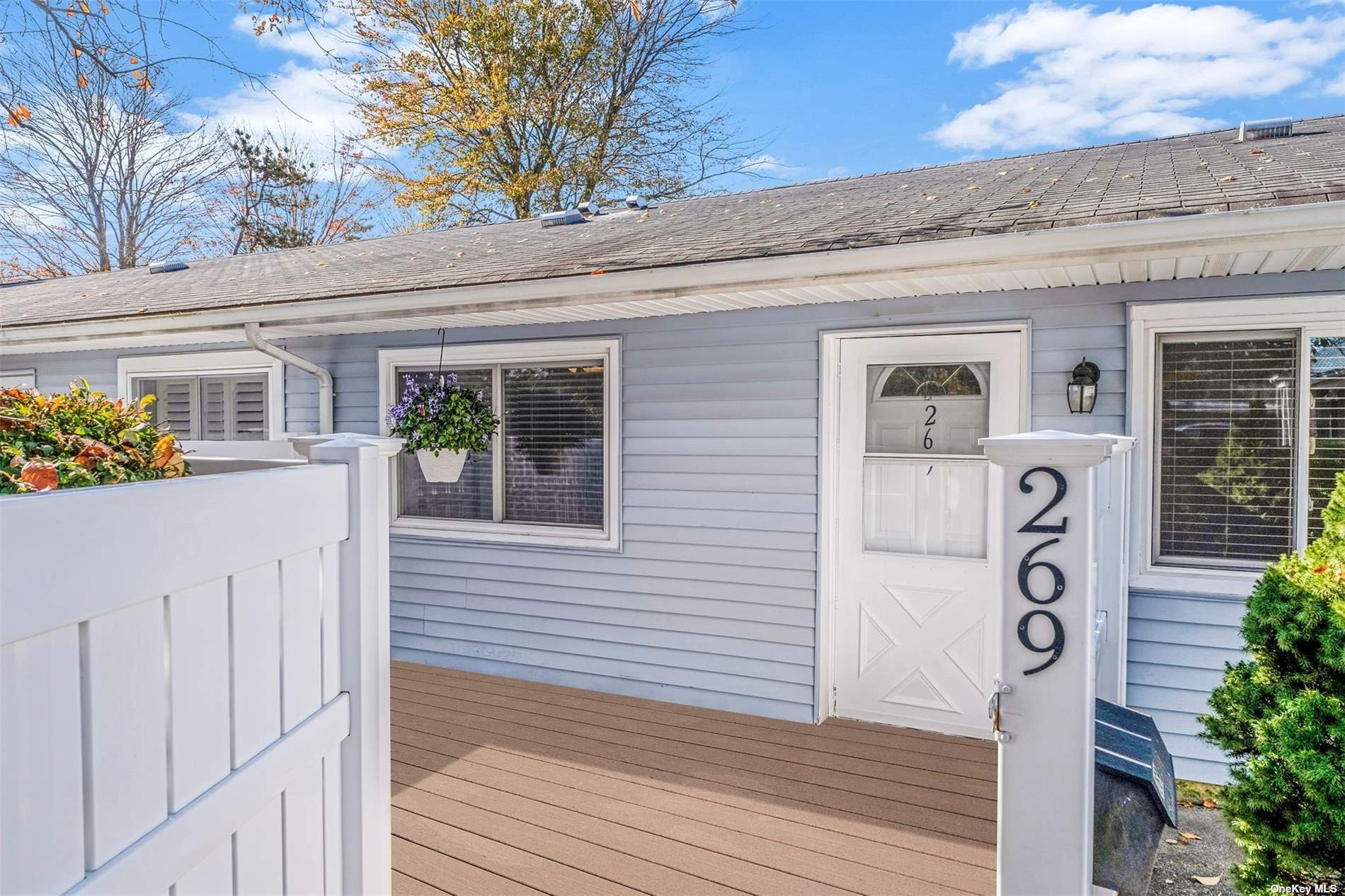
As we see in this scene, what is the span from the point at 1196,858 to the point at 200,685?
337 cm

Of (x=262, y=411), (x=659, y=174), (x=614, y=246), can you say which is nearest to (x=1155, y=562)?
(x=614, y=246)

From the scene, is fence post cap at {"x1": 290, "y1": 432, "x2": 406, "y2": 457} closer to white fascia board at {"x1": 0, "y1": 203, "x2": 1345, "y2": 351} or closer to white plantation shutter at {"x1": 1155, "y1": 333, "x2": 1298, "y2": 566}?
white fascia board at {"x1": 0, "y1": 203, "x2": 1345, "y2": 351}

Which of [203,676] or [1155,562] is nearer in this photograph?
[203,676]

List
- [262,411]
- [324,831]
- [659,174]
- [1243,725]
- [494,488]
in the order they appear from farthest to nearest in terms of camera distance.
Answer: [659,174]
[262,411]
[494,488]
[1243,725]
[324,831]

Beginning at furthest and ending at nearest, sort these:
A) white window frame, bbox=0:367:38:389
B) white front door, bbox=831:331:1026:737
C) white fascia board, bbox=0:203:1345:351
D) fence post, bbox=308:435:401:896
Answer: white window frame, bbox=0:367:38:389 → white front door, bbox=831:331:1026:737 → white fascia board, bbox=0:203:1345:351 → fence post, bbox=308:435:401:896

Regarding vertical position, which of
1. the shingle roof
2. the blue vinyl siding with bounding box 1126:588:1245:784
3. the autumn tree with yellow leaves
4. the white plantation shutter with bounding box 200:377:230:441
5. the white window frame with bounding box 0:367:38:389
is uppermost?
the autumn tree with yellow leaves

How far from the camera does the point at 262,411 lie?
566cm

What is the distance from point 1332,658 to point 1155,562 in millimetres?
1660

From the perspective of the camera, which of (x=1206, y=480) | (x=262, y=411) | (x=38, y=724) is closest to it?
(x=38, y=724)

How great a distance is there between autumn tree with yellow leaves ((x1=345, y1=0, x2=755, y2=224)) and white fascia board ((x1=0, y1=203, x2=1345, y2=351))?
8448 millimetres

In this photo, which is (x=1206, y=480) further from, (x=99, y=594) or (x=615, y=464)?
(x=99, y=594)

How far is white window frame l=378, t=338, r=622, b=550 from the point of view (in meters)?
4.49

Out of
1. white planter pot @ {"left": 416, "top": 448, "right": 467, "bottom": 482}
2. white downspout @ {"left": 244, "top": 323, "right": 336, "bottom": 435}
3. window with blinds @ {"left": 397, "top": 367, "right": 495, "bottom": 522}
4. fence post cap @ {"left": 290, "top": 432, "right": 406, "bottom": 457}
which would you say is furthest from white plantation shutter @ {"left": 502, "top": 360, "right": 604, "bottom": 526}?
fence post cap @ {"left": 290, "top": 432, "right": 406, "bottom": 457}

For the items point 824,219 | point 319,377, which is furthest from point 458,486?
point 824,219
